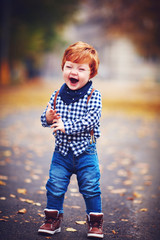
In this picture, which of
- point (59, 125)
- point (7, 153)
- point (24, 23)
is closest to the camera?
point (59, 125)

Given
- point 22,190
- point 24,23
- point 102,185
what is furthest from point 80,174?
point 24,23

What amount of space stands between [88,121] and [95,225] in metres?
1.02

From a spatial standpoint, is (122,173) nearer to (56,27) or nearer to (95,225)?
(95,225)

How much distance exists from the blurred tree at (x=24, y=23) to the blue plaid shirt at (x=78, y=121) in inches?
758

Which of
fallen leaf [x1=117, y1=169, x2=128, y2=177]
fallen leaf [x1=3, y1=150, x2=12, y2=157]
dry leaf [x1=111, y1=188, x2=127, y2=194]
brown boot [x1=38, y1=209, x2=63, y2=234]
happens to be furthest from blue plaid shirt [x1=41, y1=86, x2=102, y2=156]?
fallen leaf [x1=3, y1=150, x2=12, y2=157]

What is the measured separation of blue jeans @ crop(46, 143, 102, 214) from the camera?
2.98 meters

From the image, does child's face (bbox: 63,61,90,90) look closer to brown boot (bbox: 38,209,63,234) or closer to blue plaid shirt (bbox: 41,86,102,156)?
blue plaid shirt (bbox: 41,86,102,156)

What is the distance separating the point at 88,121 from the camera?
289cm

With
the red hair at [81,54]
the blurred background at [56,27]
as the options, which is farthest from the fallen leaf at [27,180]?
the blurred background at [56,27]

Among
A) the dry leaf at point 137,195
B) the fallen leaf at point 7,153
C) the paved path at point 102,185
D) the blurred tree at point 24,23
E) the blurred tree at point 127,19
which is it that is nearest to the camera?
the paved path at point 102,185

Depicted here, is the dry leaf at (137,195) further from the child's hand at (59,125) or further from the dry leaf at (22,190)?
the child's hand at (59,125)

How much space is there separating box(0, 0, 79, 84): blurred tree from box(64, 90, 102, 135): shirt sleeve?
19.3 metres

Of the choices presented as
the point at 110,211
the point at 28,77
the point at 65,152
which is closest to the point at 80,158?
the point at 65,152

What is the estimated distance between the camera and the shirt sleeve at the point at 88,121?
2875 millimetres
